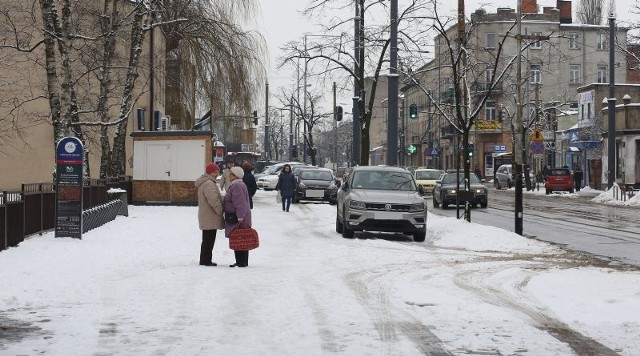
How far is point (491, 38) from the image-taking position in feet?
294

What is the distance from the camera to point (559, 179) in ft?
182

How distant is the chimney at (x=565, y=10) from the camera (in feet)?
312

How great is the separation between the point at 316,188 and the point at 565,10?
6514 cm

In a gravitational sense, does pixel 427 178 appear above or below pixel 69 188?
above

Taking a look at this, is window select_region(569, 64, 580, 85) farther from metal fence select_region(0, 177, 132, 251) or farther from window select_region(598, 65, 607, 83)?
metal fence select_region(0, 177, 132, 251)

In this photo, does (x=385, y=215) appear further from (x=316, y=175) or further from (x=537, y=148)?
(x=537, y=148)

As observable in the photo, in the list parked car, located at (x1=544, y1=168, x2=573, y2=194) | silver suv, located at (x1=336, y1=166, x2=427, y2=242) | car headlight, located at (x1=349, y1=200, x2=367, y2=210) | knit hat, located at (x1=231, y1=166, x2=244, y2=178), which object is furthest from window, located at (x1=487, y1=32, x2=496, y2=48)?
knit hat, located at (x1=231, y1=166, x2=244, y2=178)

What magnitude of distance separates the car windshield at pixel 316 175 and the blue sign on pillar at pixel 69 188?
21.7 meters

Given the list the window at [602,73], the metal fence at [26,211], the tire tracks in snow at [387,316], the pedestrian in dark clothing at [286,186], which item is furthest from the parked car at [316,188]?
the window at [602,73]

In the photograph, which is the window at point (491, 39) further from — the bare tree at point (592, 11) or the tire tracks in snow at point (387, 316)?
the tire tracks in snow at point (387, 316)

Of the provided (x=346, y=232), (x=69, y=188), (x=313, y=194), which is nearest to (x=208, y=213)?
(x=69, y=188)

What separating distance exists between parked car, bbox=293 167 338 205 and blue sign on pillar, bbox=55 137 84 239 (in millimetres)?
20423

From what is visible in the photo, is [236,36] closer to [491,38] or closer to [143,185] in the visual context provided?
[143,185]

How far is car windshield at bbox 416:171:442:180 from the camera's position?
50375 mm
